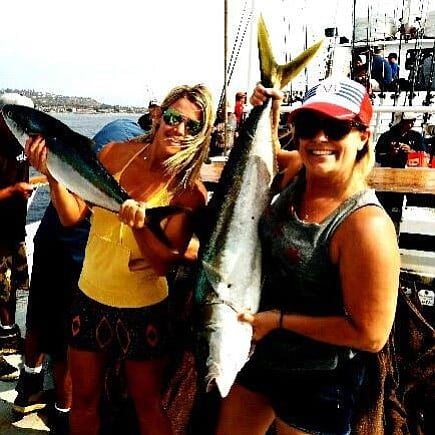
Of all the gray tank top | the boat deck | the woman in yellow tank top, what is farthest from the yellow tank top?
the boat deck

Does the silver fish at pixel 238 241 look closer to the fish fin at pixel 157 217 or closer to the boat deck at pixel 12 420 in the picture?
the fish fin at pixel 157 217

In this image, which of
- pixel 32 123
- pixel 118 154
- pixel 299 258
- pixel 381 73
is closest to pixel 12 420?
pixel 118 154

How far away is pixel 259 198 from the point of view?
1938 mm

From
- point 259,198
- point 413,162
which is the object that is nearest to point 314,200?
point 259,198

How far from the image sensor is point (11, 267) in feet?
12.4

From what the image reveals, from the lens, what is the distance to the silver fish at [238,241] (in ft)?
5.99

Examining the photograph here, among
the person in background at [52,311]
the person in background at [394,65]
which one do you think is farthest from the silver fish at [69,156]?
the person in background at [394,65]

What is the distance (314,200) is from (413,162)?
5111 millimetres

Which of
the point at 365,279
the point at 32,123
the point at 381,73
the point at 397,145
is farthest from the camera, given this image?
the point at 381,73

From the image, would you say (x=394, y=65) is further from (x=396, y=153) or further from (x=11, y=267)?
(x=11, y=267)

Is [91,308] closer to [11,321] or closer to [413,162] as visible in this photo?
[11,321]

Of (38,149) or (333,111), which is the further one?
(38,149)

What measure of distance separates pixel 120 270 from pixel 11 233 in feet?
6.21

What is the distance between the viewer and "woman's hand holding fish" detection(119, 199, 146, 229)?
6.37ft
